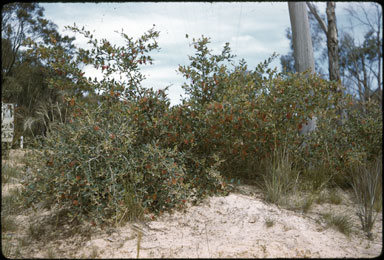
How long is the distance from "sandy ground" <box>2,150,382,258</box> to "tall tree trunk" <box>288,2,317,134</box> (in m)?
2.68

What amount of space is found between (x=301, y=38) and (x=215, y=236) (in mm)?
3844

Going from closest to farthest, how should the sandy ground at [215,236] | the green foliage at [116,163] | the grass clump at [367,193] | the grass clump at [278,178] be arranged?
the sandy ground at [215,236] → the green foliage at [116,163] → the grass clump at [367,193] → the grass clump at [278,178]

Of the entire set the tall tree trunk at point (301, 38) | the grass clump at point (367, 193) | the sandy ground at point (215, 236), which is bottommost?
the sandy ground at point (215, 236)

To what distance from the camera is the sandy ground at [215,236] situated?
8.78 ft

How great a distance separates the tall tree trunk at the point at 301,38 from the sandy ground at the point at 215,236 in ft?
8.78

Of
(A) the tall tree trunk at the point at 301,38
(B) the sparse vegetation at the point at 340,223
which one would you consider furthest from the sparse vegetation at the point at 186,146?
(A) the tall tree trunk at the point at 301,38

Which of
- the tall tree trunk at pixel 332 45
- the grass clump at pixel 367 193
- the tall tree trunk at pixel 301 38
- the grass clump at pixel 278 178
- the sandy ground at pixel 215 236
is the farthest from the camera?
the tall tree trunk at pixel 332 45

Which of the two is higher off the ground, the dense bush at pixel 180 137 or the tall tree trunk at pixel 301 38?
the tall tree trunk at pixel 301 38

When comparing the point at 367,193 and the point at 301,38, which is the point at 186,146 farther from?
the point at 301,38

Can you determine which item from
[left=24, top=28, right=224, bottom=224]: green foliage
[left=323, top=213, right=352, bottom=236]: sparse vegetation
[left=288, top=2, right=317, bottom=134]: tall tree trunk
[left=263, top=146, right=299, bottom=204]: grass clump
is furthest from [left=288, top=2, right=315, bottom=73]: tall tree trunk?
[left=323, top=213, right=352, bottom=236]: sparse vegetation

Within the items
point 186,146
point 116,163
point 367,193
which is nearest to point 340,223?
point 367,193

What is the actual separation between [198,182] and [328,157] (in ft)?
5.62

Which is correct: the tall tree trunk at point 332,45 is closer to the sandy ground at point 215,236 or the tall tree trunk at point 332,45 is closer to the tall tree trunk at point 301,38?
the tall tree trunk at point 301,38

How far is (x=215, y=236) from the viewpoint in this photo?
2930mm
